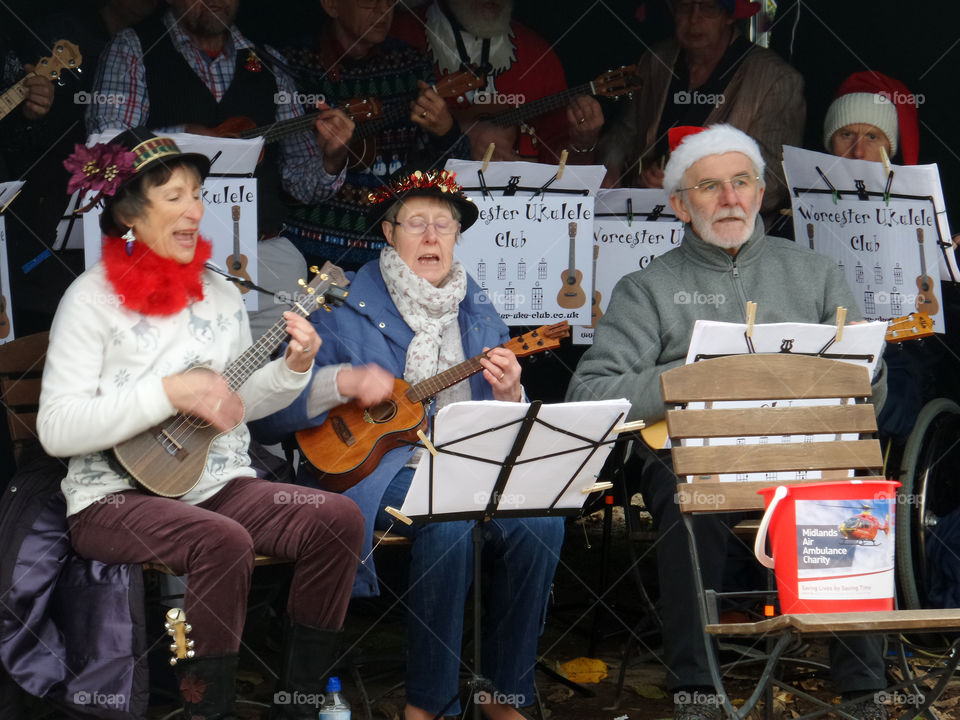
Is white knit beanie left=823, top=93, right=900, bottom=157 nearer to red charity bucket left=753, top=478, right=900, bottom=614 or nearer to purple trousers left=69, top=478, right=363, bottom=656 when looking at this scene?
red charity bucket left=753, top=478, right=900, bottom=614

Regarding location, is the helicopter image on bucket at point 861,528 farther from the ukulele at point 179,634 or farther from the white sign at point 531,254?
the white sign at point 531,254

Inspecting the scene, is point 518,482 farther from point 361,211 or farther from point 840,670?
point 361,211

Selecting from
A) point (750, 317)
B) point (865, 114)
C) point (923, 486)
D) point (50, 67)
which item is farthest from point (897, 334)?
point (50, 67)

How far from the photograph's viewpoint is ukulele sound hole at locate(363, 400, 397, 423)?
433 cm

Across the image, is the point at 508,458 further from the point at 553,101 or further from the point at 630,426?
the point at 553,101

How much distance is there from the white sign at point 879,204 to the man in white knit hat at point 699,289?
0.52m

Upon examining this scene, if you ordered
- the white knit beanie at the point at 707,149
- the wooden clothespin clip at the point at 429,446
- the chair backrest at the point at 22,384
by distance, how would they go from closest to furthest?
the wooden clothespin clip at the point at 429,446 → the chair backrest at the point at 22,384 → the white knit beanie at the point at 707,149

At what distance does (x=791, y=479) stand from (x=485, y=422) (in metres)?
1.02

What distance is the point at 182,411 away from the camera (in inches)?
153

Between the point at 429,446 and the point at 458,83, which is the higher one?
the point at 458,83

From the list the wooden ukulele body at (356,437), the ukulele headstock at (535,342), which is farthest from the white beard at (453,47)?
the wooden ukulele body at (356,437)

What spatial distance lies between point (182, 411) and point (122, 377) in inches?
8.3

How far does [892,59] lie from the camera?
6020 mm

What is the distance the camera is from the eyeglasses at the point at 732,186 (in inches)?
184
